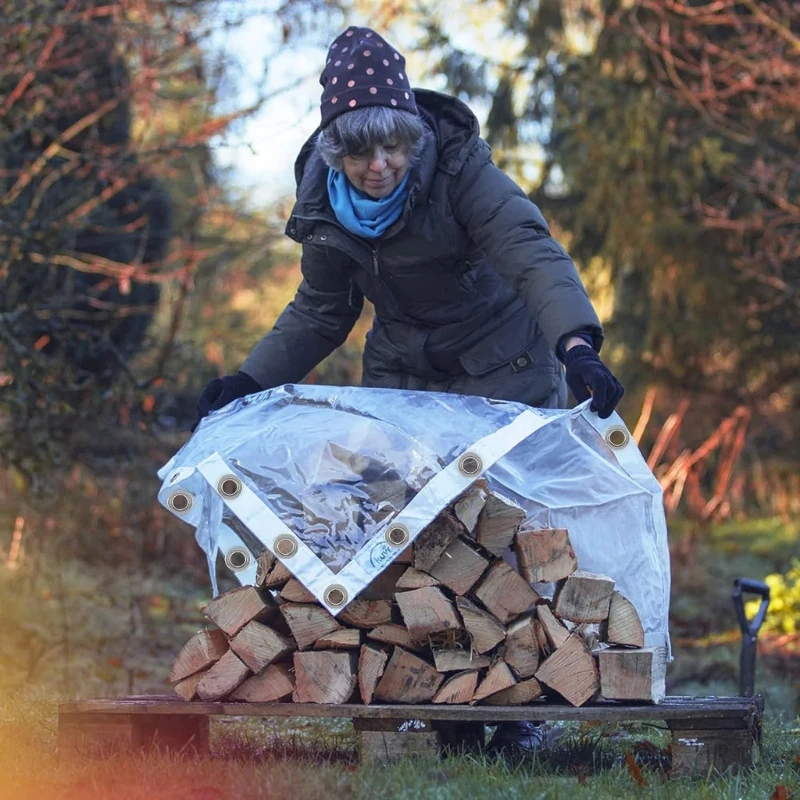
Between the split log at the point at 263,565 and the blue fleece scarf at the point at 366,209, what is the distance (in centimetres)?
97

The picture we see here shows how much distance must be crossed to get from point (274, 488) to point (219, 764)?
0.73m

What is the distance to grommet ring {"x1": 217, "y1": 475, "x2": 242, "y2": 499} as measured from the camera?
3145mm

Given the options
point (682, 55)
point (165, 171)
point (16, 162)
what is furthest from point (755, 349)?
point (16, 162)

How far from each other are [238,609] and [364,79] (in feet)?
5.13

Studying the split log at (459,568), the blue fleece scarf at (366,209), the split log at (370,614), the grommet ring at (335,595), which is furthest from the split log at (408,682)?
the blue fleece scarf at (366,209)

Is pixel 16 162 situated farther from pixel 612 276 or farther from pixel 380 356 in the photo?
pixel 612 276

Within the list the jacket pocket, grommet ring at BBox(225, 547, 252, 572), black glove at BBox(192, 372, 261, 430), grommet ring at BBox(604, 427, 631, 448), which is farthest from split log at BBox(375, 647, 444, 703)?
black glove at BBox(192, 372, 261, 430)

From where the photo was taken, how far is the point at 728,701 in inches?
131

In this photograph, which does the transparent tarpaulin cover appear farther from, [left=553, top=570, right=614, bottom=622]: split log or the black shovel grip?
the black shovel grip

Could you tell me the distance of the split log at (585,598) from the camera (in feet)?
10.6

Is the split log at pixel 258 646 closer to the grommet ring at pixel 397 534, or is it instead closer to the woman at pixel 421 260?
the grommet ring at pixel 397 534

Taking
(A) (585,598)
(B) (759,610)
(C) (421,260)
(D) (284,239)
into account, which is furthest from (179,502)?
(D) (284,239)

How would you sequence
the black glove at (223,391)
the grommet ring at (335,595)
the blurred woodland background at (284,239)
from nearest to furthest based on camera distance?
the grommet ring at (335,595) < the black glove at (223,391) < the blurred woodland background at (284,239)

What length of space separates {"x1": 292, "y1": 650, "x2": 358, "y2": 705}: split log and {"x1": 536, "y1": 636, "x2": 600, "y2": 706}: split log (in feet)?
1.69
